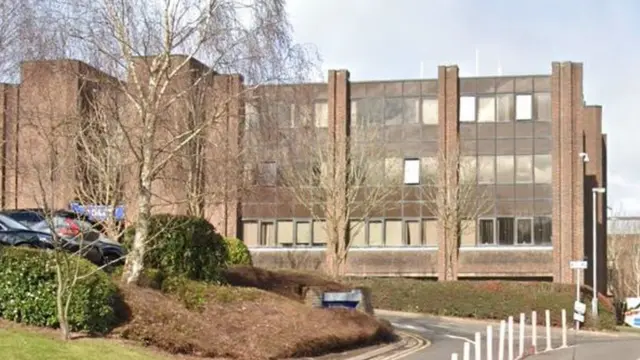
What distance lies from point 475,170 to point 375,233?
254 inches

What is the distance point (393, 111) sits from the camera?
184 feet

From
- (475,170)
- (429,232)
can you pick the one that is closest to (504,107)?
(475,170)

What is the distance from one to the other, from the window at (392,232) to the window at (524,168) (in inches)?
272

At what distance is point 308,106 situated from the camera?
2494 centimetres

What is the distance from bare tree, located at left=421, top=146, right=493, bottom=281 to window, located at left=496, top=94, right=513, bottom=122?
105 inches

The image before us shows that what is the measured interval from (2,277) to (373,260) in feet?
126

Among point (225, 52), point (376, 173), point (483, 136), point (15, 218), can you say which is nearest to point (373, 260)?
point (376, 173)

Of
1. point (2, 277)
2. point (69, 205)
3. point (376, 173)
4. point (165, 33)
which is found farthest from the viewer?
point (376, 173)

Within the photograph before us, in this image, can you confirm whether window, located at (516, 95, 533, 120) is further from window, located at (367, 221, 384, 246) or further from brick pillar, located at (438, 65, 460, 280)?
window, located at (367, 221, 384, 246)

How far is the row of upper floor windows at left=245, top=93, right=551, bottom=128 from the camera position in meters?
55.2

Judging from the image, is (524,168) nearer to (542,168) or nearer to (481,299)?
(542,168)

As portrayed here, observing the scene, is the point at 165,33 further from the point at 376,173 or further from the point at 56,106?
the point at 376,173

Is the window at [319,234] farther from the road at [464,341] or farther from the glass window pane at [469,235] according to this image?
the road at [464,341]

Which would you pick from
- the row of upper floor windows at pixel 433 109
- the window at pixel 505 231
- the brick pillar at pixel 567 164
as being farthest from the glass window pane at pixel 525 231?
the row of upper floor windows at pixel 433 109
